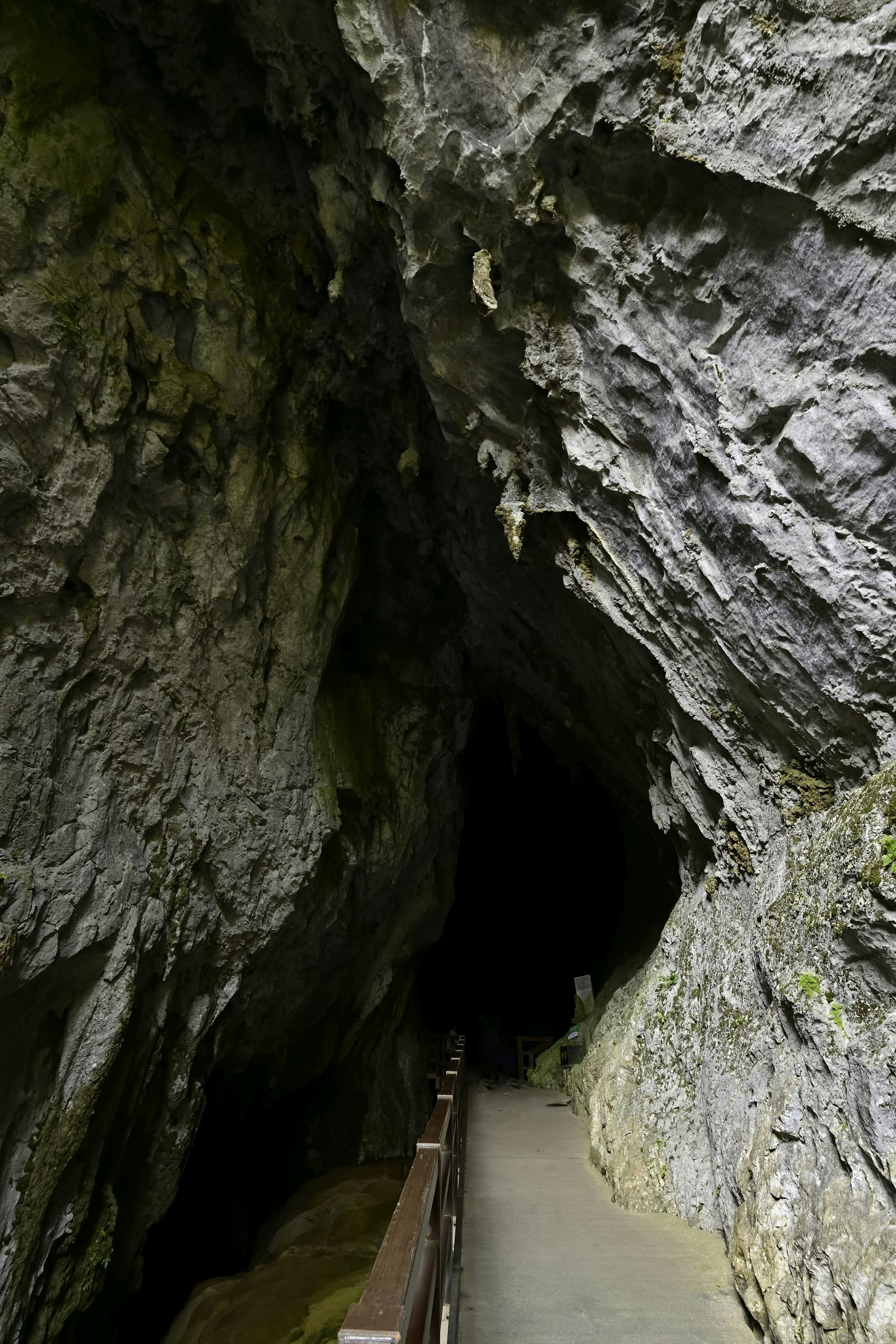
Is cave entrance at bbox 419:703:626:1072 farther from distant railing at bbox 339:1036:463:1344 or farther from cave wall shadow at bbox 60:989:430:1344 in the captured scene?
A: distant railing at bbox 339:1036:463:1344

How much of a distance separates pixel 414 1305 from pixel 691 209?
18.7 feet

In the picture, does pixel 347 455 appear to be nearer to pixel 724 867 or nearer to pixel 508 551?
pixel 508 551

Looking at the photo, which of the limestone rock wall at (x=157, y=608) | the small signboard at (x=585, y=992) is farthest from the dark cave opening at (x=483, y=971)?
the limestone rock wall at (x=157, y=608)

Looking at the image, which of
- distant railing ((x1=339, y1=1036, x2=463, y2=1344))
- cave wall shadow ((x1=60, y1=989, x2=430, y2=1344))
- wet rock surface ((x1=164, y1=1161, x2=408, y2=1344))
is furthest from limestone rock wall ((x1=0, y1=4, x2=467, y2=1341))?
distant railing ((x1=339, y1=1036, x2=463, y2=1344))

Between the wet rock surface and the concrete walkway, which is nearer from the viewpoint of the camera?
the concrete walkway

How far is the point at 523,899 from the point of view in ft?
65.7

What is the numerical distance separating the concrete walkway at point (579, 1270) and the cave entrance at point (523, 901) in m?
10.3

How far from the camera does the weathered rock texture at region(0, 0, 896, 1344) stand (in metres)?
4.05

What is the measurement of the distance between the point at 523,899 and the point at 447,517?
44.4ft

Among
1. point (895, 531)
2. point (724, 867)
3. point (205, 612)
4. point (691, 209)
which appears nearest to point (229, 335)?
point (205, 612)

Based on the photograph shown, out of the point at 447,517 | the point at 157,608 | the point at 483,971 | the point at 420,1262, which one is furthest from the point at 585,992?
the point at 483,971

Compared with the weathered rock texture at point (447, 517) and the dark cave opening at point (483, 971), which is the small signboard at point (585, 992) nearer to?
the dark cave opening at point (483, 971)

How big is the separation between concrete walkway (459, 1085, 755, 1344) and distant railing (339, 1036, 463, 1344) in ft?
0.86

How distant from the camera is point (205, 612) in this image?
7500 mm
